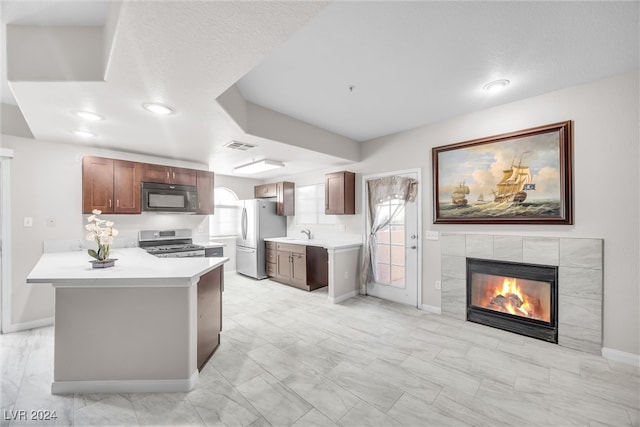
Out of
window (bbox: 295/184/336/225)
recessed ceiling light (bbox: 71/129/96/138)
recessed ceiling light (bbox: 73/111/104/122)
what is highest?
recessed ceiling light (bbox: 73/111/104/122)

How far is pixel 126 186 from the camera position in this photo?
3.72 m

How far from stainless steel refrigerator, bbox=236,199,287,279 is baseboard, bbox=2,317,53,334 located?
2926 mm

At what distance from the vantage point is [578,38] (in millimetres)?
1923

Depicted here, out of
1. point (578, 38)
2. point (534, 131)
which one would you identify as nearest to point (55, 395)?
point (578, 38)

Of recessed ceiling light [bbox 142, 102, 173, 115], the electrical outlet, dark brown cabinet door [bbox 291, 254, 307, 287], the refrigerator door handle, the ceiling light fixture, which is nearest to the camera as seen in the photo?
recessed ceiling light [bbox 142, 102, 173, 115]

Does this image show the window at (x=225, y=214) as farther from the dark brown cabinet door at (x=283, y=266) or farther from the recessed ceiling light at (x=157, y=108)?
the recessed ceiling light at (x=157, y=108)

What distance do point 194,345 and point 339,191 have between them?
307cm

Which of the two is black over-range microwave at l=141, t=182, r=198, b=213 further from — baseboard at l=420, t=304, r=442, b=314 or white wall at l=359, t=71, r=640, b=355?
white wall at l=359, t=71, r=640, b=355

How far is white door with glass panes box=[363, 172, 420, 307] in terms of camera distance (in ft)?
12.6

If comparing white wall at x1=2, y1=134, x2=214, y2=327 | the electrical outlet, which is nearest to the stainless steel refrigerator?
white wall at x1=2, y1=134, x2=214, y2=327

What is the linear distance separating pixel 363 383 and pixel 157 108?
2886 millimetres

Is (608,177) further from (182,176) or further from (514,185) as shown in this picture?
(182,176)

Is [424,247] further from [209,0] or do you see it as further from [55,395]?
[55,395]

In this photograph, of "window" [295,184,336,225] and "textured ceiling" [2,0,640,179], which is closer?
"textured ceiling" [2,0,640,179]
